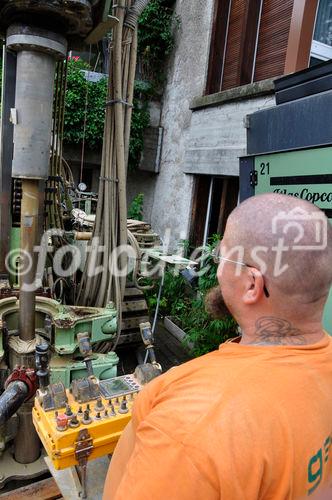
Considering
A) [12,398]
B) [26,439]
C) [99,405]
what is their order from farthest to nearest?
[26,439] → [12,398] → [99,405]

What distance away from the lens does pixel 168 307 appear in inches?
228

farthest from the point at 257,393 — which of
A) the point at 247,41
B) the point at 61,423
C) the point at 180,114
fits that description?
the point at 180,114

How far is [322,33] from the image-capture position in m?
4.43

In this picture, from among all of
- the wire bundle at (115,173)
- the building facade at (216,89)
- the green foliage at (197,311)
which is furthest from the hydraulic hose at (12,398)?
the building facade at (216,89)

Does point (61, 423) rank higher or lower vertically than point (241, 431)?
lower

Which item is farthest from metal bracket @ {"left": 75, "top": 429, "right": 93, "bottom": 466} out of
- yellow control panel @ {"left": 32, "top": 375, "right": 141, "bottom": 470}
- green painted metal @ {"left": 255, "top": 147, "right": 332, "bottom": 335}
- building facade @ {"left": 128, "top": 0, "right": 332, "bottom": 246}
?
building facade @ {"left": 128, "top": 0, "right": 332, "bottom": 246}

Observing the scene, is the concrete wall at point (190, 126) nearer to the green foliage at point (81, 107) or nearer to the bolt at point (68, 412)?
the green foliage at point (81, 107)

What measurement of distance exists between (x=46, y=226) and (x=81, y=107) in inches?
170

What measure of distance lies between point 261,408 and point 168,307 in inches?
198

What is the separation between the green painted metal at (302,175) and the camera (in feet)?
6.36

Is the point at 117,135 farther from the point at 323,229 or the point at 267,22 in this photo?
the point at 267,22

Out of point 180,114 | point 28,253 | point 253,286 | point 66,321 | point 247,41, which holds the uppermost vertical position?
point 247,41

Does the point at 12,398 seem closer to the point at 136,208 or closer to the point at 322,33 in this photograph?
the point at 322,33

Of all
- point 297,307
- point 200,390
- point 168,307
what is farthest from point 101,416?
point 168,307
